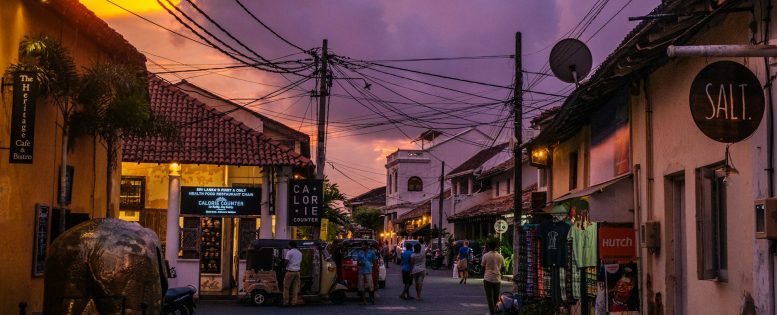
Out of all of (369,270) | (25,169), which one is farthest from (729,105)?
(369,270)

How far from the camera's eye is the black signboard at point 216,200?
86.1ft

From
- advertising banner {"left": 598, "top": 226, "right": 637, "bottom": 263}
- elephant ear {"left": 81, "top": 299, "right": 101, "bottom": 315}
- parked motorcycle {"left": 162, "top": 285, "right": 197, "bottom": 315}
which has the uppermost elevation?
advertising banner {"left": 598, "top": 226, "right": 637, "bottom": 263}

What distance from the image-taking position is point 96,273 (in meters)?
11.0

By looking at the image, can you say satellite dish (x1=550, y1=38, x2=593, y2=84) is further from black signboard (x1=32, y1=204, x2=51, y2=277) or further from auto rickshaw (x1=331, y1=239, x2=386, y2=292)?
auto rickshaw (x1=331, y1=239, x2=386, y2=292)

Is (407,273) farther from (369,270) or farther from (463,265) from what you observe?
(463,265)

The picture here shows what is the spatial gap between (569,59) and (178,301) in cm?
850

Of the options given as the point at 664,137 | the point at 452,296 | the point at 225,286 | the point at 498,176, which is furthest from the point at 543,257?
the point at 498,176

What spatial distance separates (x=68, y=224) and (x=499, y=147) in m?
47.7

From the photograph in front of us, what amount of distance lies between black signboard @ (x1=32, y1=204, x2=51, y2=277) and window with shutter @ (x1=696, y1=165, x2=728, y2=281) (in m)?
9.69

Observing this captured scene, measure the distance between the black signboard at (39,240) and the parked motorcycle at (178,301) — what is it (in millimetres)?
2342

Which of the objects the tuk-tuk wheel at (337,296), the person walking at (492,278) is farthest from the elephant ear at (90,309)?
the tuk-tuk wheel at (337,296)

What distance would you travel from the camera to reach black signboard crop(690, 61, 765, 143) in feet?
27.7

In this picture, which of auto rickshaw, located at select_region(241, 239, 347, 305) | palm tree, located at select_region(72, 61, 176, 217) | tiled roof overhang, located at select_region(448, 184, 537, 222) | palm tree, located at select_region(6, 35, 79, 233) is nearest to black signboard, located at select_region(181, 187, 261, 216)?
auto rickshaw, located at select_region(241, 239, 347, 305)

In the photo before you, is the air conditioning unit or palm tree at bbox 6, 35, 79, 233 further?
palm tree at bbox 6, 35, 79, 233
